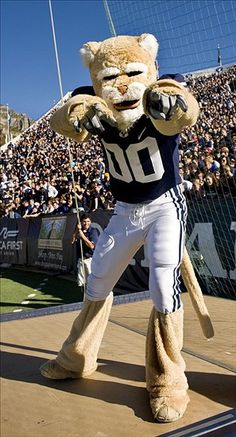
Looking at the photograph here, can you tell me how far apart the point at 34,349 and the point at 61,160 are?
1688 centimetres

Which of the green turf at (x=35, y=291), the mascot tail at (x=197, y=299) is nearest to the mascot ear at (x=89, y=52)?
the mascot tail at (x=197, y=299)

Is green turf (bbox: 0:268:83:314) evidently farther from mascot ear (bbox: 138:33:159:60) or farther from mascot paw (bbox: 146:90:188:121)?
mascot paw (bbox: 146:90:188:121)

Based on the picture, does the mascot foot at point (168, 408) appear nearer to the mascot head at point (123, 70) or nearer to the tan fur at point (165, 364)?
the tan fur at point (165, 364)

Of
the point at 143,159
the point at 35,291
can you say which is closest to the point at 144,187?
the point at 143,159

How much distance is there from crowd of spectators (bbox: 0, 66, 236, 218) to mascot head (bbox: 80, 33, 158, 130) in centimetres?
79

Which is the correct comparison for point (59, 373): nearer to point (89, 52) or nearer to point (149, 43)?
point (89, 52)

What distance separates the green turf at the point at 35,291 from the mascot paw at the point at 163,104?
5.51 m

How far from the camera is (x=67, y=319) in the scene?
474 cm

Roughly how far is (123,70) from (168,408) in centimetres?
176

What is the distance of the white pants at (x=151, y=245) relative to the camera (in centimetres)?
247

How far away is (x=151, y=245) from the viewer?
100.0 inches

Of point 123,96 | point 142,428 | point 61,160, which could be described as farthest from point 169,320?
point 61,160

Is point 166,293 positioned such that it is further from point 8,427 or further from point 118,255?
point 8,427

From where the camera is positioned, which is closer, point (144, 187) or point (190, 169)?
point (144, 187)
